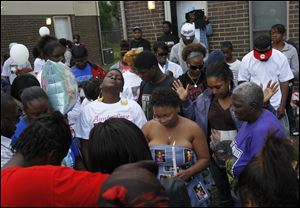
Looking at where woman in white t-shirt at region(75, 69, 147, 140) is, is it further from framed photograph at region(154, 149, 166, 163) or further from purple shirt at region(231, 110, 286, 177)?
purple shirt at region(231, 110, 286, 177)

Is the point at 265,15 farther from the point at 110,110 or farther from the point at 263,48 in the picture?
the point at 110,110

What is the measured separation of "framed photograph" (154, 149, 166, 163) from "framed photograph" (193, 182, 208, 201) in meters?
0.33

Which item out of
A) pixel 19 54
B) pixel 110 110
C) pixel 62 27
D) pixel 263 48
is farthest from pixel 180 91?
pixel 62 27

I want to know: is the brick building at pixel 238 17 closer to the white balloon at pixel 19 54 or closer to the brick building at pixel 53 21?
the white balloon at pixel 19 54

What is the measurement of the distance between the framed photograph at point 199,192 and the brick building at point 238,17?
501 centimetres

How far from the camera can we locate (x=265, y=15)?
7.37 meters

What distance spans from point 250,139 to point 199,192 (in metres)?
0.56

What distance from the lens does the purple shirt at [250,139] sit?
2.71 metres

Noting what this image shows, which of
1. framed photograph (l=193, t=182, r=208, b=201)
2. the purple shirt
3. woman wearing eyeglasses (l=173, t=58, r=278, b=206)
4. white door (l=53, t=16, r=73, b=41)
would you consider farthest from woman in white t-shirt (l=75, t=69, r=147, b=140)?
white door (l=53, t=16, r=73, b=41)

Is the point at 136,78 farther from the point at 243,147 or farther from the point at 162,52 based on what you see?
the point at 243,147

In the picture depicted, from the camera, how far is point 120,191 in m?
1.42

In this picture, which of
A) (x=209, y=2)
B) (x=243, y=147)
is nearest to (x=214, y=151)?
(x=243, y=147)

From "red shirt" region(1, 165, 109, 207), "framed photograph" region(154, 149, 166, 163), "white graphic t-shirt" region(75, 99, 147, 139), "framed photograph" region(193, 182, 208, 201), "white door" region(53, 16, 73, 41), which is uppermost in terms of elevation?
"white door" region(53, 16, 73, 41)

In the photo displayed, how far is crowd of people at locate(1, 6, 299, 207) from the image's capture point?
159cm
